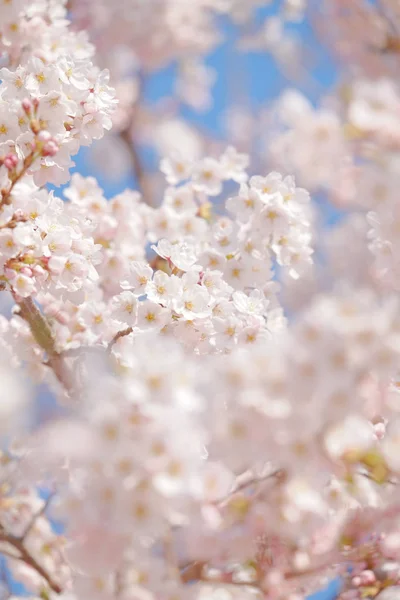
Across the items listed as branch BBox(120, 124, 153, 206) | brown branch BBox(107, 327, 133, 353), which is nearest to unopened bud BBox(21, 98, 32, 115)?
brown branch BBox(107, 327, 133, 353)

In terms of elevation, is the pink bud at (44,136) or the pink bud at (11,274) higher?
the pink bud at (44,136)

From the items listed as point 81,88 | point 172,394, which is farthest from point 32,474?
point 81,88

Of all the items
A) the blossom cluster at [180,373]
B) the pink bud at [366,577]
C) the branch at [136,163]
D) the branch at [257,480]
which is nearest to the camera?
the blossom cluster at [180,373]

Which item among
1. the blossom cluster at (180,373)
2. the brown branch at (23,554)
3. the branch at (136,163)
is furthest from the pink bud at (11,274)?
the branch at (136,163)

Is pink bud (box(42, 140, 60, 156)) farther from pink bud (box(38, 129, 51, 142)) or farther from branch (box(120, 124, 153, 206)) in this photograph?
branch (box(120, 124, 153, 206))

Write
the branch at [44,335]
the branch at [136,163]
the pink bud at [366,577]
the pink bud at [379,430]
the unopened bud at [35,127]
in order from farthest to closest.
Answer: the branch at [136,163], the branch at [44,335], the unopened bud at [35,127], the pink bud at [366,577], the pink bud at [379,430]

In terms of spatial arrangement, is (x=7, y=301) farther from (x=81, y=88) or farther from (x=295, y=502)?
(x=295, y=502)

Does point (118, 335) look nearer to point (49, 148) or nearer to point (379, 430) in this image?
point (49, 148)

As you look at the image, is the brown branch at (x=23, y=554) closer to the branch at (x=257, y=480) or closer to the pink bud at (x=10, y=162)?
the branch at (x=257, y=480)

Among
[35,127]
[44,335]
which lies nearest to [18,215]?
[35,127]

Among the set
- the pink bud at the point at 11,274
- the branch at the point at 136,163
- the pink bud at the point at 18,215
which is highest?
the pink bud at the point at 18,215

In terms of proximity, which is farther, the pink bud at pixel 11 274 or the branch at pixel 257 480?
the pink bud at pixel 11 274
